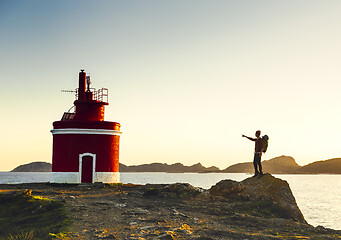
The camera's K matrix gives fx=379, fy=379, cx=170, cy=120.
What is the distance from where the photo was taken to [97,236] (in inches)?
514

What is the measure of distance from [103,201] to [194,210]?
496 cm

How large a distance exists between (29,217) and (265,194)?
12079 mm

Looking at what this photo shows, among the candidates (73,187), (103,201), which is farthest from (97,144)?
(103,201)

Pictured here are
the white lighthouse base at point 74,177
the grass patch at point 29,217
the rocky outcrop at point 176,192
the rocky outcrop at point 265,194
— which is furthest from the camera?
the white lighthouse base at point 74,177

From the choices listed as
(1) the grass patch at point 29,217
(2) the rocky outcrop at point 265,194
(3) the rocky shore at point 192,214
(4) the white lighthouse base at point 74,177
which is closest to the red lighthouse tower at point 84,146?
(4) the white lighthouse base at point 74,177

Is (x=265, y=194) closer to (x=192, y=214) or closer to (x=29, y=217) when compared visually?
(x=192, y=214)

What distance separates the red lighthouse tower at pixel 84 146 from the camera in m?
29.4

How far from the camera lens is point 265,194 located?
20688mm

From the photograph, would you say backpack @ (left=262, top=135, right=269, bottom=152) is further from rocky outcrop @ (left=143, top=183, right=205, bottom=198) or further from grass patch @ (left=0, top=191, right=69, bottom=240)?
grass patch @ (left=0, top=191, right=69, bottom=240)

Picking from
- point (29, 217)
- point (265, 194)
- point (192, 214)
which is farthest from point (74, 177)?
point (265, 194)

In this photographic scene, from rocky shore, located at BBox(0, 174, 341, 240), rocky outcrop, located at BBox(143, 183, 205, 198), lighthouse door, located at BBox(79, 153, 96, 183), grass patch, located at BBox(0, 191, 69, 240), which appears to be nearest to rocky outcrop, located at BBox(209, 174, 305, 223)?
rocky shore, located at BBox(0, 174, 341, 240)

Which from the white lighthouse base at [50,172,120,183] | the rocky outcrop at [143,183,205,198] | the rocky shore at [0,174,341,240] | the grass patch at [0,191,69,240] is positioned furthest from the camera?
the white lighthouse base at [50,172,120,183]

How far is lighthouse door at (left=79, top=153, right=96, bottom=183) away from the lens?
29406 mm

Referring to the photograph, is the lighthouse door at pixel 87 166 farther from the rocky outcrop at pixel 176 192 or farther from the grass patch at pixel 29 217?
the rocky outcrop at pixel 176 192
